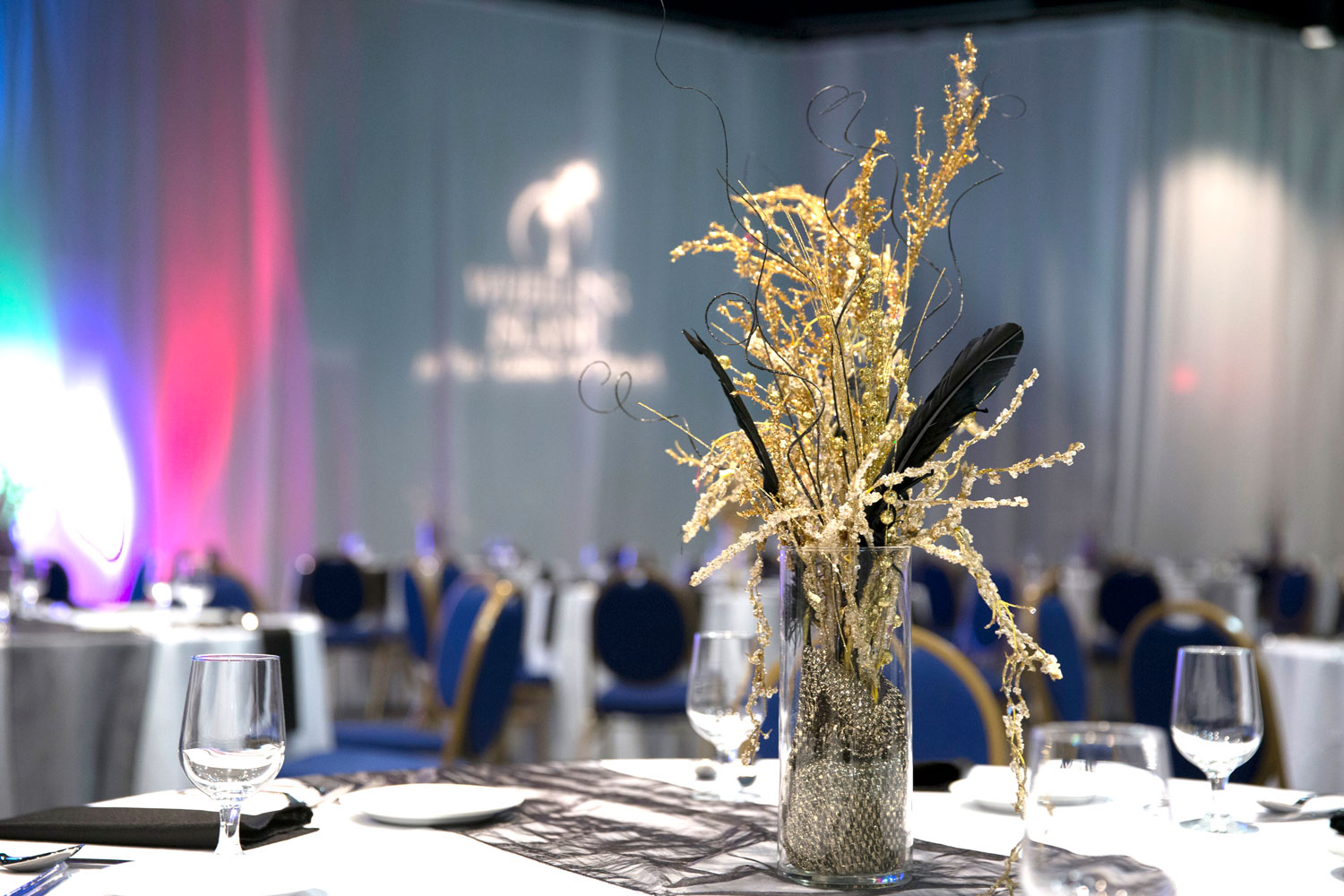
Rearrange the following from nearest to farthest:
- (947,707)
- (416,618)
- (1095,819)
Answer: (1095,819) → (947,707) → (416,618)

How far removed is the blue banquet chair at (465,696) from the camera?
10.6 ft

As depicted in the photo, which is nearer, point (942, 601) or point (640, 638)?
point (640, 638)

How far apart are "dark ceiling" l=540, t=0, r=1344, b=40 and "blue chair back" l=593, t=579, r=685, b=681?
214 inches

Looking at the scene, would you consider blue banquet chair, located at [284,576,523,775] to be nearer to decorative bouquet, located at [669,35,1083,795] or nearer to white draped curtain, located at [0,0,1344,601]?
decorative bouquet, located at [669,35,1083,795]

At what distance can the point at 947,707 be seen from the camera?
6.78ft

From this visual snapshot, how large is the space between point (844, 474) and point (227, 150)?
24.8 ft

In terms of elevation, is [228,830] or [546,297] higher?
[546,297]

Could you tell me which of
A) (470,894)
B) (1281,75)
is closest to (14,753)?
(470,894)

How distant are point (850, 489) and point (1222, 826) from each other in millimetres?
563

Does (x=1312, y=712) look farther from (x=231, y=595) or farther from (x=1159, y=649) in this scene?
(x=231, y=595)

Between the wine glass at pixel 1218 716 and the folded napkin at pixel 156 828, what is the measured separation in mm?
906

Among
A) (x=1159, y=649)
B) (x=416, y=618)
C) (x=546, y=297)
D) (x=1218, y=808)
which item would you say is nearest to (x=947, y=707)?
(x=1218, y=808)

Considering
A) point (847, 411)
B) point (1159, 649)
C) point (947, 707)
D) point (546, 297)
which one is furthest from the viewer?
point (546, 297)

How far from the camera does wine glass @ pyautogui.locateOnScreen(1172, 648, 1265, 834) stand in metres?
1.38
